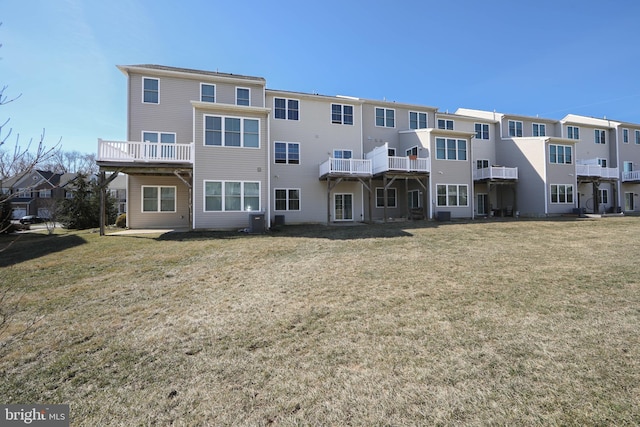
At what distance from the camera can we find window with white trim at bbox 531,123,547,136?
25.8 m

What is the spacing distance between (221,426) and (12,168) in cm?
282

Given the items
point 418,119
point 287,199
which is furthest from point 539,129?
point 287,199

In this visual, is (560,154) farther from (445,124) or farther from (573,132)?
(445,124)

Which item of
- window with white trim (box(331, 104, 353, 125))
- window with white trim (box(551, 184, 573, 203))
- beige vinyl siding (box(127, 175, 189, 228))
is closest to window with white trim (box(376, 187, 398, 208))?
window with white trim (box(331, 104, 353, 125))

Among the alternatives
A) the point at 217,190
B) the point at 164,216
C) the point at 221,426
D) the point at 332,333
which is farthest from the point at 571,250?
the point at 164,216

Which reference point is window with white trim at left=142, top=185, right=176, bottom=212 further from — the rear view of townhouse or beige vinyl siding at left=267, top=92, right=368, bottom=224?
beige vinyl siding at left=267, top=92, right=368, bottom=224

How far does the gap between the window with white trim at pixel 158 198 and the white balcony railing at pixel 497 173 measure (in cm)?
2224

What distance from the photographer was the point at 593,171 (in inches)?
920

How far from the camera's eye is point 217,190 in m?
14.4

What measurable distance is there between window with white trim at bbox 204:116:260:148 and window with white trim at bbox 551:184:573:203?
22.7 meters

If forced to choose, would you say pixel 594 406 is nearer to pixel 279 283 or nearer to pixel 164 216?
pixel 279 283

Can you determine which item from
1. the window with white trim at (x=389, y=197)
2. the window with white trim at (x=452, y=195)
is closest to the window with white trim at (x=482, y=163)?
the window with white trim at (x=452, y=195)

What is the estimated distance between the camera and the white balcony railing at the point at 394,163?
17.7m

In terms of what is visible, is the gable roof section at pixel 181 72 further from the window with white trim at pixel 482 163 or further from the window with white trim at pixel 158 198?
the window with white trim at pixel 482 163
